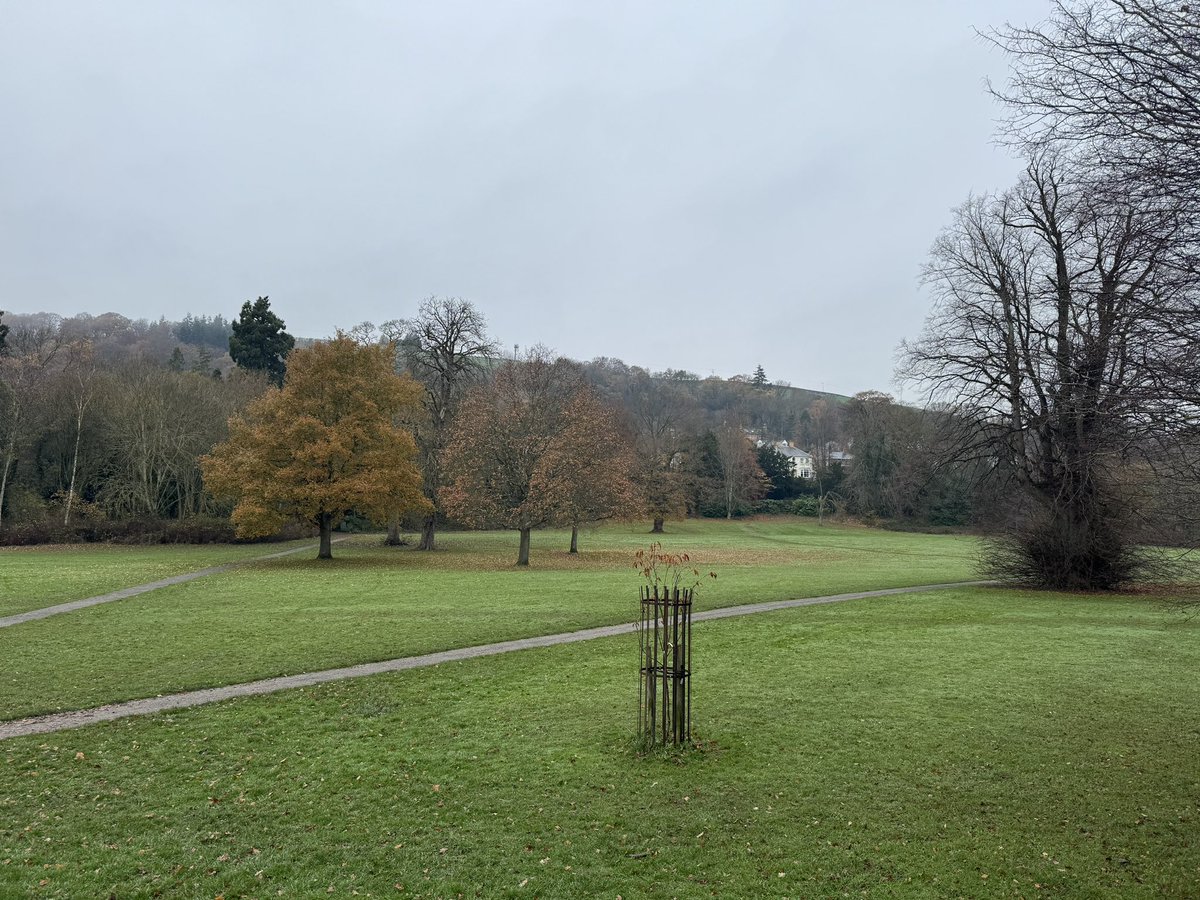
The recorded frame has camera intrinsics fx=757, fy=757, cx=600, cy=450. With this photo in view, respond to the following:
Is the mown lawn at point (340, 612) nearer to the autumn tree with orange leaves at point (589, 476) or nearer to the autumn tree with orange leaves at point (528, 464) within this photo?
the autumn tree with orange leaves at point (528, 464)

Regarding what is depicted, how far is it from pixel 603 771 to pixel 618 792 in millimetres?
542

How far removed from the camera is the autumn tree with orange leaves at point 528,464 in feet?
111

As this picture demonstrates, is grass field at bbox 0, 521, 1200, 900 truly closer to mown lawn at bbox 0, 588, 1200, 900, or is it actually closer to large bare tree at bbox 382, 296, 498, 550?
mown lawn at bbox 0, 588, 1200, 900

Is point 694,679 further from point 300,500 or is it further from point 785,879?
point 300,500

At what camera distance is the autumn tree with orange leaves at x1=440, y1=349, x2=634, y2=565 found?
111 ft

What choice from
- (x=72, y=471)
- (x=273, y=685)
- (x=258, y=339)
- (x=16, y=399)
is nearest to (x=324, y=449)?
(x=273, y=685)

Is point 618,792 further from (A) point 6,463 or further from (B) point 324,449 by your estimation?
(A) point 6,463

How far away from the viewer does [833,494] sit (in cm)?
8488

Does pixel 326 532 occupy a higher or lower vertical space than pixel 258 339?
lower

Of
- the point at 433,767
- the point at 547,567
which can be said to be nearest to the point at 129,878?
the point at 433,767

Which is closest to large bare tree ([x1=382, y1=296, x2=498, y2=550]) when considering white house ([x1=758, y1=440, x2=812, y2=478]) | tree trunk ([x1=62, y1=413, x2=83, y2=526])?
tree trunk ([x1=62, y1=413, x2=83, y2=526])

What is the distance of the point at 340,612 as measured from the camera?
18141mm

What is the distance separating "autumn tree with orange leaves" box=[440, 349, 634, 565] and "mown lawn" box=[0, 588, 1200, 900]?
2209 centimetres

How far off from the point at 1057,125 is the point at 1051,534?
23.0 metres
